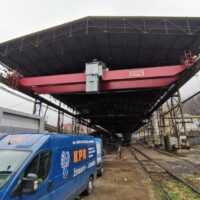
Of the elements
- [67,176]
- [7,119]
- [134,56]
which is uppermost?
[134,56]

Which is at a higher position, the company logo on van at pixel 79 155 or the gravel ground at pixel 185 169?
the company logo on van at pixel 79 155

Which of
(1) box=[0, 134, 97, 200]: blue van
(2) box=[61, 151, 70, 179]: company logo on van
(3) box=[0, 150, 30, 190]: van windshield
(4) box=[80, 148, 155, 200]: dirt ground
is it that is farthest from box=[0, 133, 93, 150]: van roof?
(4) box=[80, 148, 155, 200]: dirt ground

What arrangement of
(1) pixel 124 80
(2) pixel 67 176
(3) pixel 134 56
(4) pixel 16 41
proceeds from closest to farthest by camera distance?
(2) pixel 67 176
(1) pixel 124 80
(4) pixel 16 41
(3) pixel 134 56

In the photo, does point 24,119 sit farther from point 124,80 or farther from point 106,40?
point 106,40

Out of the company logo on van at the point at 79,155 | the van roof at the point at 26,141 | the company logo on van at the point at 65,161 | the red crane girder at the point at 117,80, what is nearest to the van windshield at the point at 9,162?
the van roof at the point at 26,141

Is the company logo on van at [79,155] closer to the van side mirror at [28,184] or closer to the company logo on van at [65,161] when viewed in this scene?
the company logo on van at [65,161]

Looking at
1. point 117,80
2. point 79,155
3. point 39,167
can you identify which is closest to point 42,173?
point 39,167

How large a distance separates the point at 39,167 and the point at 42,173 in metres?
0.19

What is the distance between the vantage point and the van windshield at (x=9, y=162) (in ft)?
10.8

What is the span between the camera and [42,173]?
13.2 ft

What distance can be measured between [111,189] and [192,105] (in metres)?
51.1

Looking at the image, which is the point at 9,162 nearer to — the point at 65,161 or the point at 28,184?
the point at 28,184

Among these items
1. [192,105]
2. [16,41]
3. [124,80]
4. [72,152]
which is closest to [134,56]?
[124,80]

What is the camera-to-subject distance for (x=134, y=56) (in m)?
17.8
